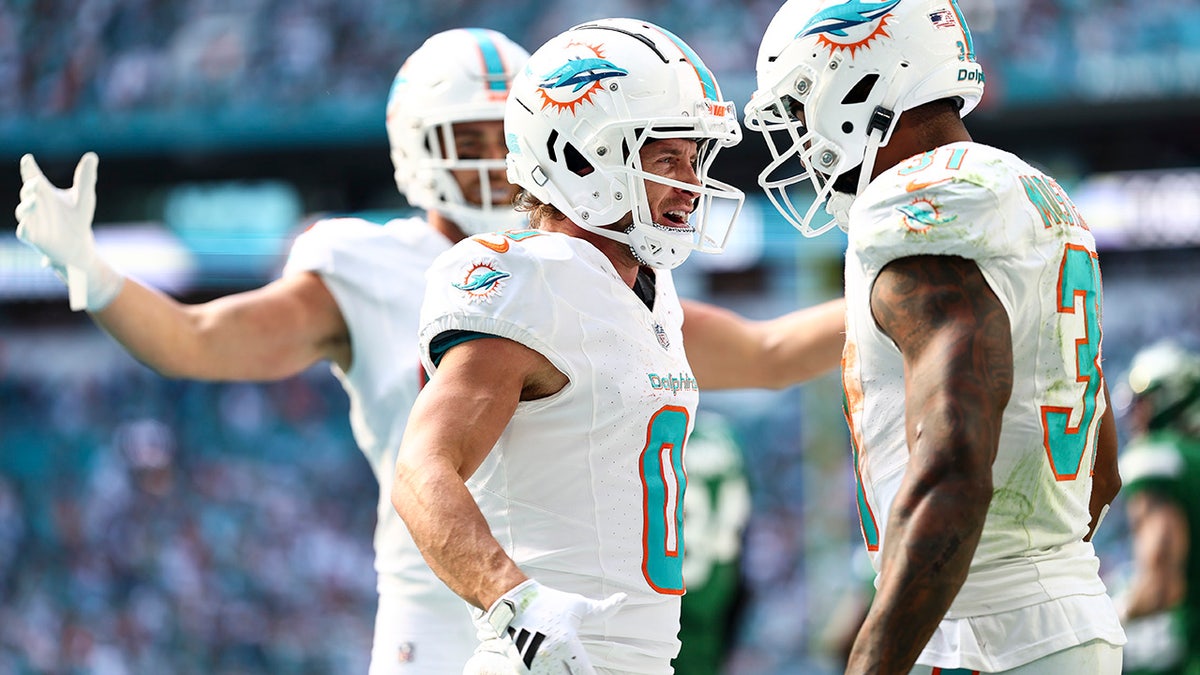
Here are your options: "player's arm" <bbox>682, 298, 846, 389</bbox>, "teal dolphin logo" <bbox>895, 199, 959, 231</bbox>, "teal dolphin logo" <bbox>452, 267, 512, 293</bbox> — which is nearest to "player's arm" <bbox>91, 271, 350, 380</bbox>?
"player's arm" <bbox>682, 298, 846, 389</bbox>

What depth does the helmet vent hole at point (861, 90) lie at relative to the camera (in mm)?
2641

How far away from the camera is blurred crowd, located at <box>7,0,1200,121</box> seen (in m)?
11.4

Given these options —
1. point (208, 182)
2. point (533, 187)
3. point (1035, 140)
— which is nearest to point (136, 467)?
point (208, 182)

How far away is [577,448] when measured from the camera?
2551mm

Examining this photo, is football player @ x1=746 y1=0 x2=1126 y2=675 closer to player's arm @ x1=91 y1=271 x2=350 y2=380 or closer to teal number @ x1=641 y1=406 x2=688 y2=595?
teal number @ x1=641 y1=406 x2=688 y2=595

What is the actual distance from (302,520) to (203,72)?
3946mm

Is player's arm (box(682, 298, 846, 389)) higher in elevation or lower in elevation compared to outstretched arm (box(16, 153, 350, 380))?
lower

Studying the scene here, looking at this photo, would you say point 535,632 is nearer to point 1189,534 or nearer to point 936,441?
point 936,441

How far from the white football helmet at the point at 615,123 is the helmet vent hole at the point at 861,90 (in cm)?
25

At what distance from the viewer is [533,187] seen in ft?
9.36

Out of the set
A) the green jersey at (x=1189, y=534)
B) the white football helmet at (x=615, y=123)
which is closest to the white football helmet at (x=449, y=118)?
the white football helmet at (x=615, y=123)

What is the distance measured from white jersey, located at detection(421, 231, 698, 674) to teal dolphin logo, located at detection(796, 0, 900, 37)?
59cm

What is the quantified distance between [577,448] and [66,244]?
1.54m

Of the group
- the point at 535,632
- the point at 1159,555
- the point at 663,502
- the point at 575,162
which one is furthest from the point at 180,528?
the point at 535,632
